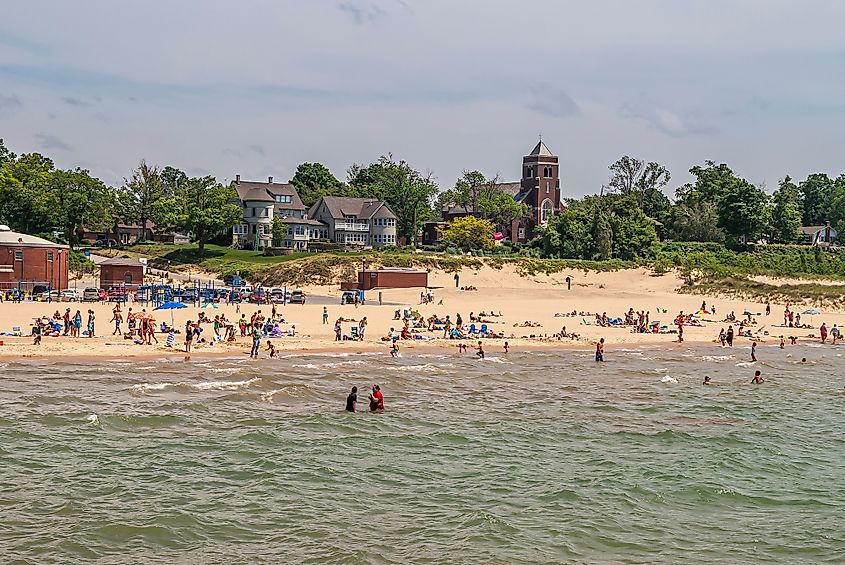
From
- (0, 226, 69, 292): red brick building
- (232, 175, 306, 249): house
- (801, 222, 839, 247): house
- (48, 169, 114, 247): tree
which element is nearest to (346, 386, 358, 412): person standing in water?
(0, 226, 69, 292): red brick building

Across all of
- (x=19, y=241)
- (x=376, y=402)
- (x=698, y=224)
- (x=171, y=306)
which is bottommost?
(x=376, y=402)

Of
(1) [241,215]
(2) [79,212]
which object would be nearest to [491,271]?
(1) [241,215]

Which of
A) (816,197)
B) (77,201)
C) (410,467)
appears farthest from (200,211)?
(816,197)

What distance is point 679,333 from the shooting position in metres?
49.2

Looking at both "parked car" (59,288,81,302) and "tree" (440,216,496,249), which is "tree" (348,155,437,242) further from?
"parked car" (59,288,81,302)

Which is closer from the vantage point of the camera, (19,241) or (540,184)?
(19,241)

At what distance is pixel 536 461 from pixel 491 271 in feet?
179

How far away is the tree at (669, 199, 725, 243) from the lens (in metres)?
102

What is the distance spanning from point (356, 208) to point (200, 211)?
21.2 meters

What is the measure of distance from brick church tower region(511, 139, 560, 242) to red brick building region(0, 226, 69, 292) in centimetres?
6321

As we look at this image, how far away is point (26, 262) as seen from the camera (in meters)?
61.2

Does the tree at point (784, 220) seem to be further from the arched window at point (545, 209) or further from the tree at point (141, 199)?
the tree at point (141, 199)

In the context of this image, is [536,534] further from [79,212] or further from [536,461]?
[79,212]

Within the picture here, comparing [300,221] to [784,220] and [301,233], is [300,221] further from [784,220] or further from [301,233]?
[784,220]
